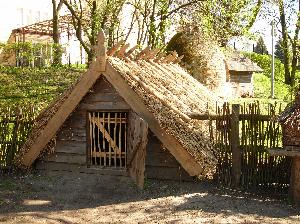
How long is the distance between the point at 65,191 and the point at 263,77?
1232 inches

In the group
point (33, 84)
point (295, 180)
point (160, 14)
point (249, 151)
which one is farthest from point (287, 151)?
point (160, 14)

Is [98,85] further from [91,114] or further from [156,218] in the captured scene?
[156,218]

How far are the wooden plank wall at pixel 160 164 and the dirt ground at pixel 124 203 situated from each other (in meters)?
0.15

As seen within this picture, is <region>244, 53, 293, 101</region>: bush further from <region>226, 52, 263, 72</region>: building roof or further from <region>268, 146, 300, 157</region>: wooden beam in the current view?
<region>268, 146, 300, 157</region>: wooden beam

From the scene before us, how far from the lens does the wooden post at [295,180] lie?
24.9 ft

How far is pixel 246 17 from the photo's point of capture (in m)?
25.7

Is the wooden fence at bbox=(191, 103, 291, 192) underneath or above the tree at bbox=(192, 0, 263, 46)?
underneath

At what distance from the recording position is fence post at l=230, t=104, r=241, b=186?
8469mm

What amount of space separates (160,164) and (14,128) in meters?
3.67

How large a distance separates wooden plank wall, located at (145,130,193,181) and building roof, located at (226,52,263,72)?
21675mm

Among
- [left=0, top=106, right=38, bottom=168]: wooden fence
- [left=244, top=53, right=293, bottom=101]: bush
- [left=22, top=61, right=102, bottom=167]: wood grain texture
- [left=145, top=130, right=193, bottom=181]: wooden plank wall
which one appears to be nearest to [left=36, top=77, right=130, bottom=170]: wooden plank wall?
[left=22, top=61, right=102, bottom=167]: wood grain texture

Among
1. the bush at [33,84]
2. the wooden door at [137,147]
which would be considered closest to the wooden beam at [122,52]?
the wooden door at [137,147]

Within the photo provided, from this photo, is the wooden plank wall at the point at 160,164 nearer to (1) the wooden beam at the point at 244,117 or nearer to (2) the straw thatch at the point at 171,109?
(2) the straw thatch at the point at 171,109

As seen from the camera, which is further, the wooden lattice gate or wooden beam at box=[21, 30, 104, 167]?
the wooden lattice gate
